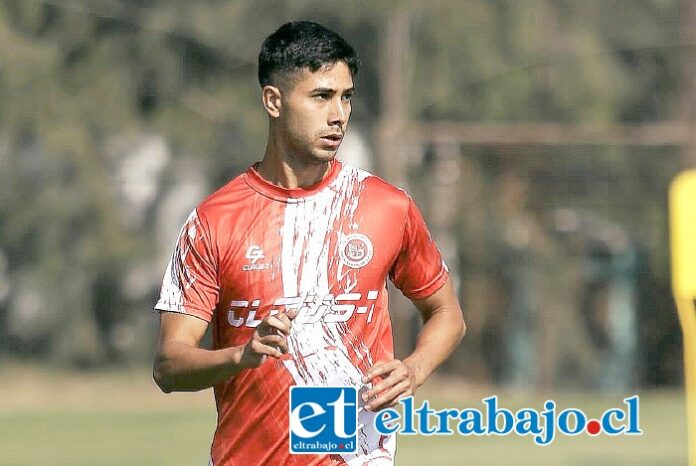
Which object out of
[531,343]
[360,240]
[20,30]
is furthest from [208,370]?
→ [20,30]

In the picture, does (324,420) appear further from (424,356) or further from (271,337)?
(271,337)

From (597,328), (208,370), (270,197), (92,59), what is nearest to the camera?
(208,370)

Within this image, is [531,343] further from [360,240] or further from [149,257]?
[360,240]

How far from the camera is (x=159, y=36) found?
48.6 feet

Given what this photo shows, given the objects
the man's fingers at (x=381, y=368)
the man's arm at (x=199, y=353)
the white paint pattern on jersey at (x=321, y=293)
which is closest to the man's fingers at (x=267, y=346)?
the man's arm at (x=199, y=353)

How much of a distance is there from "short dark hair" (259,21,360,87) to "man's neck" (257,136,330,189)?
0.76 feet

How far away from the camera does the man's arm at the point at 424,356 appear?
3961mm

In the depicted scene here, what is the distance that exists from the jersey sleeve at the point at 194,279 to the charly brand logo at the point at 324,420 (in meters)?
0.34

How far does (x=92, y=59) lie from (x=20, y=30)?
0.73m

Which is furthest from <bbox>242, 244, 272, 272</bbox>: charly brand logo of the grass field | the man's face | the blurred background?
the blurred background

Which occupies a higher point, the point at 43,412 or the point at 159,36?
the point at 159,36

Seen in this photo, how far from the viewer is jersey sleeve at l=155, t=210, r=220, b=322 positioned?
13.8 ft

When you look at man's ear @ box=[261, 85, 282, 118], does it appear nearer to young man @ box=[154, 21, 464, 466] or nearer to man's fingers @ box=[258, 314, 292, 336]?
young man @ box=[154, 21, 464, 466]

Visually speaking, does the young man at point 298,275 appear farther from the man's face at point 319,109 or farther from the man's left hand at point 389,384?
the man's left hand at point 389,384
